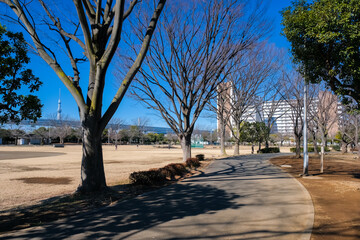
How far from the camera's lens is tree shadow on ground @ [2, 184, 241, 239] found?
4.30m

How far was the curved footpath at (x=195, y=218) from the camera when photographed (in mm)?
4203

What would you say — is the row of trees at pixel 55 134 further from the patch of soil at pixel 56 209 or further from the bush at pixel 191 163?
the patch of soil at pixel 56 209

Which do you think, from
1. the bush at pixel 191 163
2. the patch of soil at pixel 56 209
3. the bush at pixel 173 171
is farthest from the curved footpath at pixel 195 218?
the bush at pixel 191 163

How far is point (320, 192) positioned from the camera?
795cm

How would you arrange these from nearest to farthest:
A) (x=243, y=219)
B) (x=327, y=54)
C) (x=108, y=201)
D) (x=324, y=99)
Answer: (x=243, y=219) → (x=108, y=201) → (x=327, y=54) → (x=324, y=99)

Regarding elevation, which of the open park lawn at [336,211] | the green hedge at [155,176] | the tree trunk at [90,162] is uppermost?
the tree trunk at [90,162]

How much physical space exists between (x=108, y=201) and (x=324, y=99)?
24.5 m

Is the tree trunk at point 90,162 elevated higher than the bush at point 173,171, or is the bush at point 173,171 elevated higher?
the tree trunk at point 90,162

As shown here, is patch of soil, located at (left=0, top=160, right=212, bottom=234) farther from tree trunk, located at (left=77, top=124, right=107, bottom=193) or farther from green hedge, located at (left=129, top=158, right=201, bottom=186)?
green hedge, located at (left=129, top=158, right=201, bottom=186)

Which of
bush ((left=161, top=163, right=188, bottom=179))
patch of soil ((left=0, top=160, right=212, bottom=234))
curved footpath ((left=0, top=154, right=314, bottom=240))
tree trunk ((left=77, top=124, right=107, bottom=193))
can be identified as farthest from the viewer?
bush ((left=161, top=163, right=188, bottom=179))

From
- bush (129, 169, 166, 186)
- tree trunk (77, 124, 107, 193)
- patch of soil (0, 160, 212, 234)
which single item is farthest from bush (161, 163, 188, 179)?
tree trunk (77, 124, 107, 193)

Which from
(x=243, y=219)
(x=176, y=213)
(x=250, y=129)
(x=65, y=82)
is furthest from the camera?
(x=250, y=129)

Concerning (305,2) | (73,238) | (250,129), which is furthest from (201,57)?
(250,129)

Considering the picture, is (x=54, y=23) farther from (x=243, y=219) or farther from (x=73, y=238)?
(x=243, y=219)
